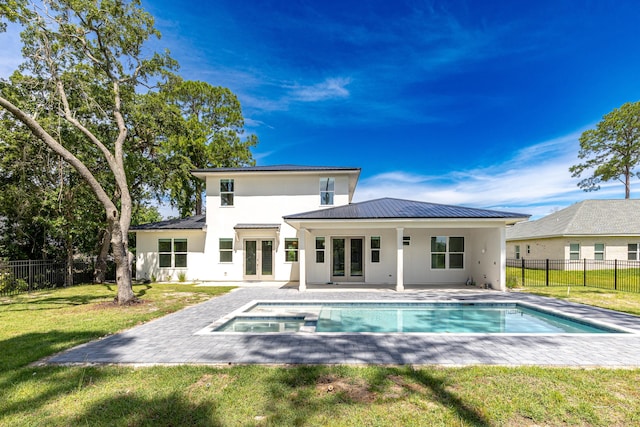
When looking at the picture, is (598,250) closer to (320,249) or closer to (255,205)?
(320,249)

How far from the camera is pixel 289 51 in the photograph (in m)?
16.4

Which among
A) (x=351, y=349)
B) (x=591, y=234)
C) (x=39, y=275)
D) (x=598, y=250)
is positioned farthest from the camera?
(x=598, y=250)

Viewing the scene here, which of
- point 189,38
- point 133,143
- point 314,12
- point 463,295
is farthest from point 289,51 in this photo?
point 463,295

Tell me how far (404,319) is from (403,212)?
5.70 m

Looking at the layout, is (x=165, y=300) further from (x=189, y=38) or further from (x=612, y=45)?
(x=612, y=45)

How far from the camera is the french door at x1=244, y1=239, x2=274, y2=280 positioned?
53.4ft

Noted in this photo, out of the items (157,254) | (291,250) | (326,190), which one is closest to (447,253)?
(326,190)

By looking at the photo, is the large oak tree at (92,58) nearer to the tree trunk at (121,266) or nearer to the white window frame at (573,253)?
the tree trunk at (121,266)

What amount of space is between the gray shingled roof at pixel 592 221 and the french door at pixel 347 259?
1704 cm

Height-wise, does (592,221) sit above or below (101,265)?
above

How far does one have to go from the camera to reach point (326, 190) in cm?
1642

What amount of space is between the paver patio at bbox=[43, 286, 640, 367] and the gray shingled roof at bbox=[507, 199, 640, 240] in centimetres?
1915

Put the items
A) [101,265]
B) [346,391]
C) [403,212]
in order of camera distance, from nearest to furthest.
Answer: [346,391] < [403,212] < [101,265]

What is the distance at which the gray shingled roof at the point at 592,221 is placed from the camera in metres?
21.3
